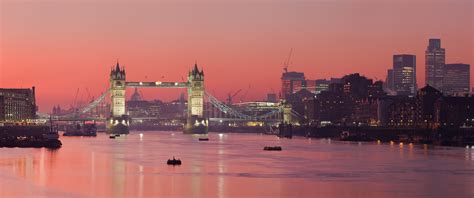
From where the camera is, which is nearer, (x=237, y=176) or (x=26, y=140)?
(x=237, y=176)

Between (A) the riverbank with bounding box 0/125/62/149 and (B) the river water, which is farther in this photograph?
(A) the riverbank with bounding box 0/125/62/149

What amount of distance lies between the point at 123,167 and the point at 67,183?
776 inches

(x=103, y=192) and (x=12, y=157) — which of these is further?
(x=12, y=157)

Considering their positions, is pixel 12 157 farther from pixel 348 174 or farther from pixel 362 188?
pixel 362 188

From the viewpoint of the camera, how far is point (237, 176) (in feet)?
282

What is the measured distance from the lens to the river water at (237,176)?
7194 cm

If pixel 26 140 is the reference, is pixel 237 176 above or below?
below

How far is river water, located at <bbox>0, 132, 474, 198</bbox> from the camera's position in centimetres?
7194

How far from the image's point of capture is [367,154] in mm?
125750

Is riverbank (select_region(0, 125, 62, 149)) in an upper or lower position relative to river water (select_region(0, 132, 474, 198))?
upper

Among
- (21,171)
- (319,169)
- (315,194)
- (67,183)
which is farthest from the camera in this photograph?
(319,169)

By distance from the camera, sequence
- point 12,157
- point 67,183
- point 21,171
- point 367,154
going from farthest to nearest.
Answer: point 367,154 → point 12,157 → point 21,171 → point 67,183

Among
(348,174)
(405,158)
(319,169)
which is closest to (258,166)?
(319,169)

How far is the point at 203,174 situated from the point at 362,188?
1750 cm
